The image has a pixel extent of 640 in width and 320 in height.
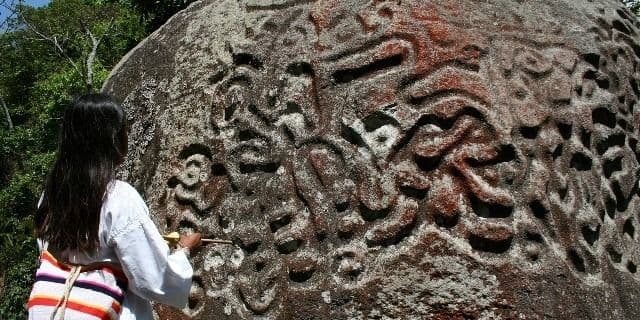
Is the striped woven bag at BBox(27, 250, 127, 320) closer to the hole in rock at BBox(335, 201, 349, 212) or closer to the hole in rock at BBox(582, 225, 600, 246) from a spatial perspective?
the hole in rock at BBox(335, 201, 349, 212)

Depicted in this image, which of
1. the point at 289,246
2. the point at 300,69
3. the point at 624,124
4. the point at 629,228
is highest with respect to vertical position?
the point at 300,69

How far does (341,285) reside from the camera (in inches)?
90.7

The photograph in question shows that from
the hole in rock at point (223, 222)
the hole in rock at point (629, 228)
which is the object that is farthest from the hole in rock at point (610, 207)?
the hole in rock at point (223, 222)

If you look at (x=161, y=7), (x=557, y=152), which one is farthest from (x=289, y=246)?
(x=161, y=7)

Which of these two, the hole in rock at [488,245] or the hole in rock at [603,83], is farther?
the hole in rock at [603,83]

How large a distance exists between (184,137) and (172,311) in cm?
67

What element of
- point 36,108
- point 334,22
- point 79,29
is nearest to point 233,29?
point 334,22

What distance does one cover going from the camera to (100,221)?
1730 mm

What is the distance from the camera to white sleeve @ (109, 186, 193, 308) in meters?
1.71

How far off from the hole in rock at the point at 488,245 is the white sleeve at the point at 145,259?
95 centimetres

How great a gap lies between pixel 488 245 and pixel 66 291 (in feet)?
4.18

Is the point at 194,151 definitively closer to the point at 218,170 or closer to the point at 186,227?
the point at 218,170

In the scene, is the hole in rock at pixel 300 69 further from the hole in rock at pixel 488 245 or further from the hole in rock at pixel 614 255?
the hole in rock at pixel 614 255

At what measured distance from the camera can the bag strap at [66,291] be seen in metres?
1.69
